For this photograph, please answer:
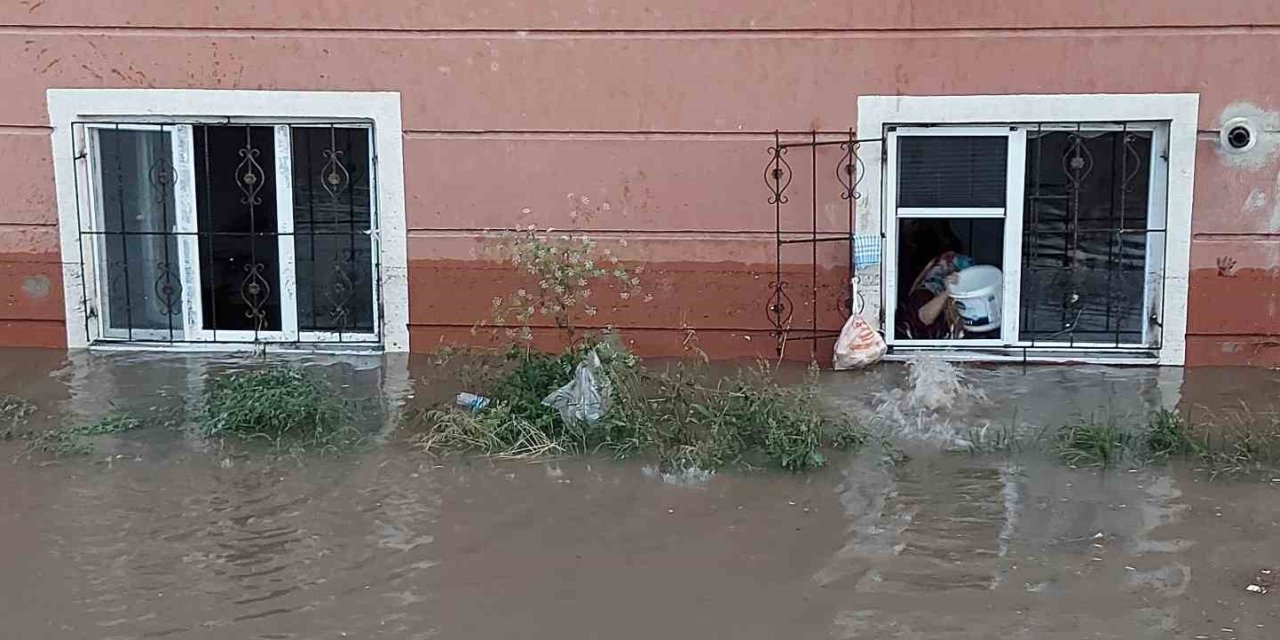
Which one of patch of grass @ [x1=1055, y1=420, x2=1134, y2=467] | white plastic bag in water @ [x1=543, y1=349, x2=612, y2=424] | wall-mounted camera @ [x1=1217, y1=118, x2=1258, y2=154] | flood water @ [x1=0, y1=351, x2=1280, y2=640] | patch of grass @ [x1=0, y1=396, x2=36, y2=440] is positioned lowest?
flood water @ [x1=0, y1=351, x2=1280, y2=640]

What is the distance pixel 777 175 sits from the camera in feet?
22.4

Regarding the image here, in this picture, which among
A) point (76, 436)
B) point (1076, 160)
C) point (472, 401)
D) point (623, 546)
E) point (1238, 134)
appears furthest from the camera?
point (1076, 160)

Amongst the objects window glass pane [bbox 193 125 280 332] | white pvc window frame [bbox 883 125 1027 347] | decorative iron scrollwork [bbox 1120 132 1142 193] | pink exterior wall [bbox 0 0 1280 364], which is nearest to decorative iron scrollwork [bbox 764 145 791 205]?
pink exterior wall [bbox 0 0 1280 364]

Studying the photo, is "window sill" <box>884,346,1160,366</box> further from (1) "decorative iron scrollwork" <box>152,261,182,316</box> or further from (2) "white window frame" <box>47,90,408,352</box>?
(1) "decorative iron scrollwork" <box>152,261,182,316</box>

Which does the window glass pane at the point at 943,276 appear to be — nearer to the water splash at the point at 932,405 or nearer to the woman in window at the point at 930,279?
Result: the woman in window at the point at 930,279

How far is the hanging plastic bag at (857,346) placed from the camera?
6.71 meters

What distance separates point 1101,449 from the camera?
5316 mm

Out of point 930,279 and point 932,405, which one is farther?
point 930,279

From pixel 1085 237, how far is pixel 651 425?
292 cm

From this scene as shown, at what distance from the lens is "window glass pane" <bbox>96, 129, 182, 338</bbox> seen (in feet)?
23.6

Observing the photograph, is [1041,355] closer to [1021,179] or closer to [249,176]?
[1021,179]

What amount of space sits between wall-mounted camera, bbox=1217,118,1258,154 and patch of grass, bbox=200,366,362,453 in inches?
182

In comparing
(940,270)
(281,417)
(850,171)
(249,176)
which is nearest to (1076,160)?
(940,270)

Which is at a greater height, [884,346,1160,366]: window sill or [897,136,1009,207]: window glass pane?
[897,136,1009,207]: window glass pane
